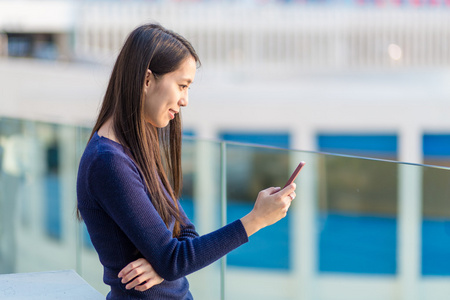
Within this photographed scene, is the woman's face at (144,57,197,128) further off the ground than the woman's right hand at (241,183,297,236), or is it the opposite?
the woman's face at (144,57,197,128)

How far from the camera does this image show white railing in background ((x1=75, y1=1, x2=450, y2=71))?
14.4m

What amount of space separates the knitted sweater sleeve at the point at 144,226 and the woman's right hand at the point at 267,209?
0.02 m

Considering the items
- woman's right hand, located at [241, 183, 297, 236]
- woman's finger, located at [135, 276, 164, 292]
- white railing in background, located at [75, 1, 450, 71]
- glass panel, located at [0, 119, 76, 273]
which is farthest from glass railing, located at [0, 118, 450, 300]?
white railing in background, located at [75, 1, 450, 71]

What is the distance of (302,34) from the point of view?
1452 cm

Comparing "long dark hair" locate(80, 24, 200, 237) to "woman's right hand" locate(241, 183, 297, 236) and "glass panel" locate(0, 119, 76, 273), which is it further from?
"glass panel" locate(0, 119, 76, 273)

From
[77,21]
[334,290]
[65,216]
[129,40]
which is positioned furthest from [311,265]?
[77,21]

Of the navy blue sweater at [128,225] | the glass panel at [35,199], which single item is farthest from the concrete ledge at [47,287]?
the glass panel at [35,199]

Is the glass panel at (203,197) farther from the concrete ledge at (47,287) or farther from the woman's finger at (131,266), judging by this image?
the woman's finger at (131,266)

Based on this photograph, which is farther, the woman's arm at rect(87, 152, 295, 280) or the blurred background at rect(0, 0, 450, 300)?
the blurred background at rect(0, 0, 450, 300)

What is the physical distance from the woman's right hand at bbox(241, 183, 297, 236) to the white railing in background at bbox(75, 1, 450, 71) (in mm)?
13189

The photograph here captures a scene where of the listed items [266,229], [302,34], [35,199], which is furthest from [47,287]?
[302,34]

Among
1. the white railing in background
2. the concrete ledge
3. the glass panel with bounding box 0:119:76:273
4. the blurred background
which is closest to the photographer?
the concrete ledge

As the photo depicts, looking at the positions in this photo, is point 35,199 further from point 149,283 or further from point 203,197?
point 149,283

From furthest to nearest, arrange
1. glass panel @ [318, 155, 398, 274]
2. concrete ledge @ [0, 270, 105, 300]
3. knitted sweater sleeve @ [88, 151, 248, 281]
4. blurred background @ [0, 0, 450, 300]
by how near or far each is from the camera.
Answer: blurred background @ [0, 0, 450, 300]
glass panel @ [318, 155, 398, 274]
concrete ledge @ [0, 270, 105, 300]
knitted sweater sleeve @ [88, 151, 248, 281]
